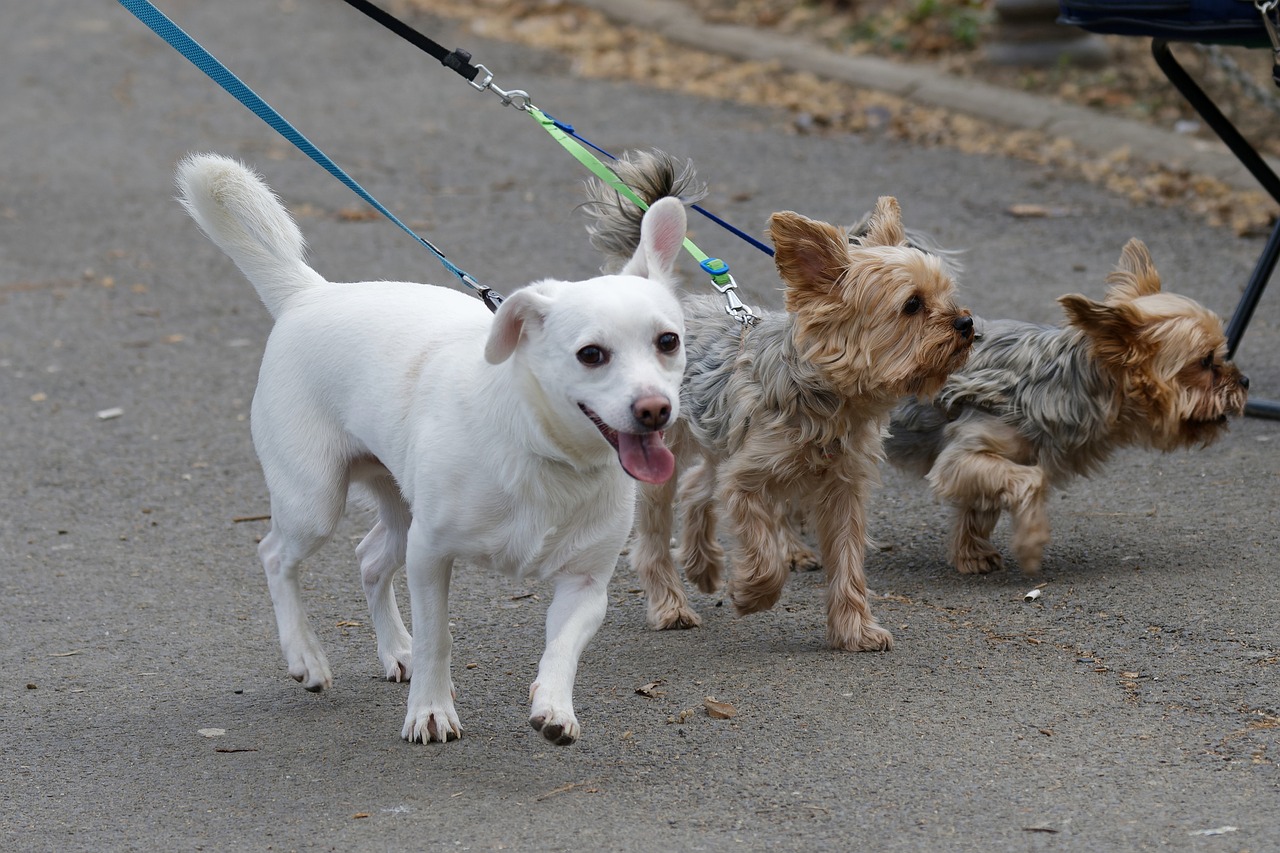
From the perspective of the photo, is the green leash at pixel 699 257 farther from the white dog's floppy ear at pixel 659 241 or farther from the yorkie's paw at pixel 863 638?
the yorkie's paw at pixel 863 638

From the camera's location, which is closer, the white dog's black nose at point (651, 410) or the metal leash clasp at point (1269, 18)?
the white dog's black nose at point (651, 410)

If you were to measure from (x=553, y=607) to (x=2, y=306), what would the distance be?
6254 millimetres

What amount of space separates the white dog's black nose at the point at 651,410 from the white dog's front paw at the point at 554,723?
0.73m

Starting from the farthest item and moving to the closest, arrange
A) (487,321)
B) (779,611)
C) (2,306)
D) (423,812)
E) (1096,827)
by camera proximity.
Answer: (2,306) → (779,611) → (487,321) → (423,812) → (1096,827)

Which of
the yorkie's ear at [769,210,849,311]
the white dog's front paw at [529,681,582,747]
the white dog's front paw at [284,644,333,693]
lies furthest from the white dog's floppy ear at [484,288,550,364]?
the white dog's front paw at [284,644,333,693]

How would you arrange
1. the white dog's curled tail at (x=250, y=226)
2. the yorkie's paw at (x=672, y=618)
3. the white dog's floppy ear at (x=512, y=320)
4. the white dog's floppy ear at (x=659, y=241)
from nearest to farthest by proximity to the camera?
the white dog's floppy ear at (x=512, y=320) < the white dog's floppy ear at (x=659, y=241) < the white dog's curled tail at (x=250, y=226) < the yorkie's paw at (x=672, y=618)

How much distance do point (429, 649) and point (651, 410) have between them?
100 cm

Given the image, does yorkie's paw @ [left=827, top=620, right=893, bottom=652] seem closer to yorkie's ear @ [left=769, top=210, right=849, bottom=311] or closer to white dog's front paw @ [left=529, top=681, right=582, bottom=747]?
yorkie's ear @ [left=769, top=210, right=849, bottom=311]

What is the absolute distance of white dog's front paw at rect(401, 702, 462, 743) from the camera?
411cm

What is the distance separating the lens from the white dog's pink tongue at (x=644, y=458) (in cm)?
356

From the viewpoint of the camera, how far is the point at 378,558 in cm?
461

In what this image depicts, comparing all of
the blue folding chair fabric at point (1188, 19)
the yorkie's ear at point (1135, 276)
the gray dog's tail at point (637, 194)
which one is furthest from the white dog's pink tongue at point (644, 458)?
the blue folding chair fabric at point (1188, 19)

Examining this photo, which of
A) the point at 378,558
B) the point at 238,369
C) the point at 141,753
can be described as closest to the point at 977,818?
the point at 378,558

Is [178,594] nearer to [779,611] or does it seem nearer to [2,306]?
[779,611]
